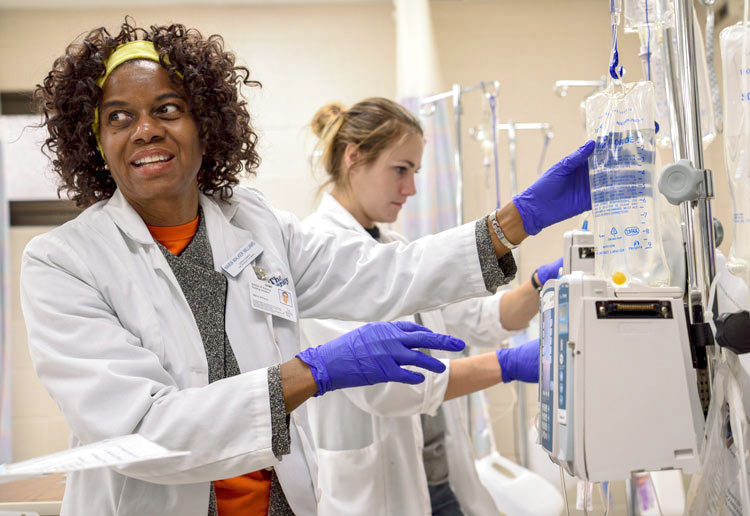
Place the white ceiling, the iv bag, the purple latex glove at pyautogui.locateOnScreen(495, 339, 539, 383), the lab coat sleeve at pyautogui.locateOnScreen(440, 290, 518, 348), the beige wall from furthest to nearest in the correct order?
the white ceiling < the beige wall < the lab coat sleeve at pyautogui.locateOnScreen(440, 290, 518, 348) < the purple latex glove at pyautogui.locateOnScreen(495, 339, 539, 383) < the iv bag

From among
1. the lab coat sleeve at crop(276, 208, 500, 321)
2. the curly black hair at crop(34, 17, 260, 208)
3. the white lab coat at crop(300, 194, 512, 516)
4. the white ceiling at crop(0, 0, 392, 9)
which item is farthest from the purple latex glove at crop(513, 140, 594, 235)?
the white ceiling at crop(0, 0, 392, 9)

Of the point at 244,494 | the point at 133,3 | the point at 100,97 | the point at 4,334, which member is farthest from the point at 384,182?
the point at 133,3

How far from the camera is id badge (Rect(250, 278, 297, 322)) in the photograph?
1.29m

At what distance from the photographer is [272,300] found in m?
1.31

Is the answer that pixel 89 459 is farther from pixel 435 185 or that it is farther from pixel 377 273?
pixel 435 185

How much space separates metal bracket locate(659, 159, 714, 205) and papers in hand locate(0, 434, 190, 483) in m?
0.72

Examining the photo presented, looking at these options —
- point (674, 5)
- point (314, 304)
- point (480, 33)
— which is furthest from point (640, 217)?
point (480, 33)

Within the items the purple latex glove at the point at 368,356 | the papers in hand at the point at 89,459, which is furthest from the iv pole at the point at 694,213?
the papers in hand at the point at 89,459

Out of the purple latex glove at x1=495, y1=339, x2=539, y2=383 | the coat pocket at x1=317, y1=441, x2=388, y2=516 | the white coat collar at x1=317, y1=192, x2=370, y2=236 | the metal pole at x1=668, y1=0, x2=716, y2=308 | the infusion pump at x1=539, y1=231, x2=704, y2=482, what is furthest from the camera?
the white coat collar at x1=317, y1=192, x2=370, y2=236

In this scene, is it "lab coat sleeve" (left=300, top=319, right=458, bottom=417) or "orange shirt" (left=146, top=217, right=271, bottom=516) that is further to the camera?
"lab coat sleeve" (left=300, top=319, right=458, bottom=417)

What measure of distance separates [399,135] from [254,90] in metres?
2.01

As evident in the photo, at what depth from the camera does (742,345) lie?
0.85 meters

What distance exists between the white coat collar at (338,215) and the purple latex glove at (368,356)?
72 centimetres

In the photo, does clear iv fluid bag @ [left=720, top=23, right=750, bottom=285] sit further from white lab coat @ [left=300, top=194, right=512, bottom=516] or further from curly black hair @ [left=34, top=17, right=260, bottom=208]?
curly black hair @ [left=34, top=17, right=260, bottom=208]
